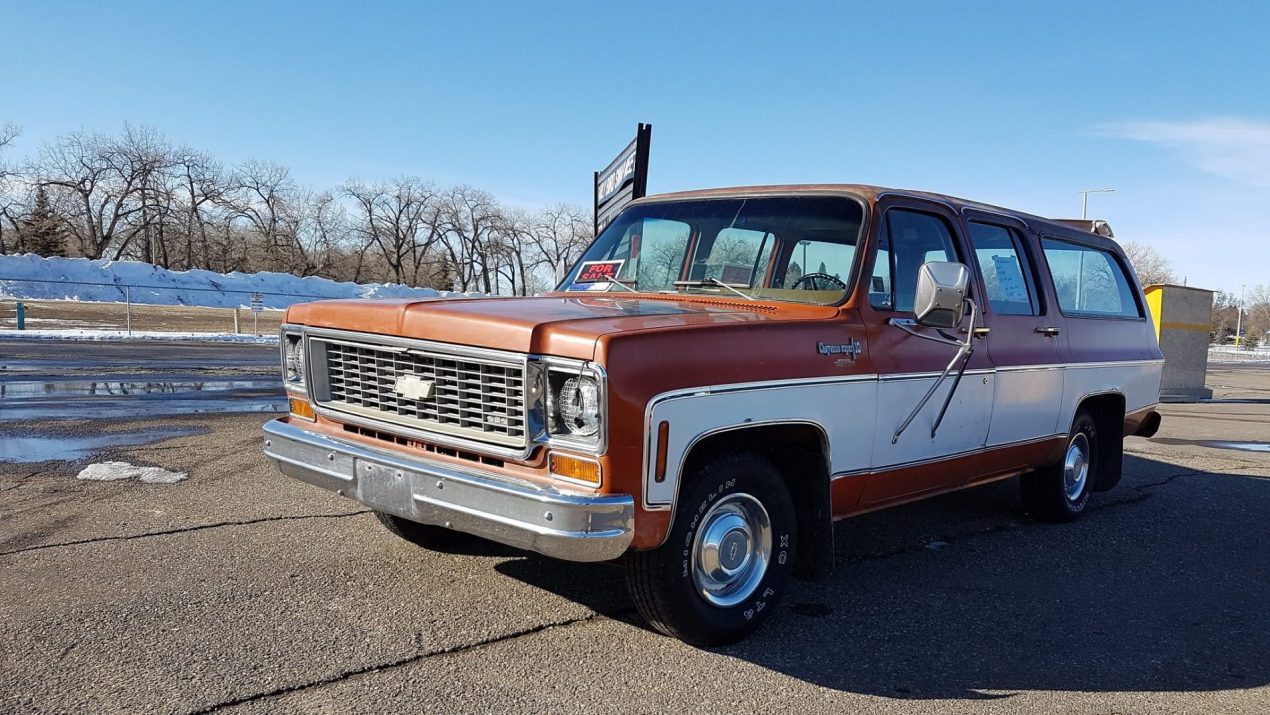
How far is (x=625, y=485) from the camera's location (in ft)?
10.2

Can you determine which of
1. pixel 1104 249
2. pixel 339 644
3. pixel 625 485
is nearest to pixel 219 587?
pixel 339 644

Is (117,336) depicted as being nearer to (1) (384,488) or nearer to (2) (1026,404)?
(1) (384,488)

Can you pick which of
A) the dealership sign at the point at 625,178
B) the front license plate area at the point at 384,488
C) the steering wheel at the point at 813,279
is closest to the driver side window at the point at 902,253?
the steering wheel at the point at 813,279

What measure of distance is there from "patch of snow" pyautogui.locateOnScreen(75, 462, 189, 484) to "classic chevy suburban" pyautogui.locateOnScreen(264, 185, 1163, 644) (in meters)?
2.38

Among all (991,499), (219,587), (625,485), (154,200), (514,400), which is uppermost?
(154,200)

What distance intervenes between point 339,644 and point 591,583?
1.28m

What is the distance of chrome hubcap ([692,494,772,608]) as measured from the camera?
11.6 ft

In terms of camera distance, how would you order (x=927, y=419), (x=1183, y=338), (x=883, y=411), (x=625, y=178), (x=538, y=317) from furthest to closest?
(x=1183, y=338) → (x=625, y=178) → (x=927, y=419) → (x=883, y=411) → (x=538, y=317)

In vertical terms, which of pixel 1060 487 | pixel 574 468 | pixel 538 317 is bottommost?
pixel 1060 487

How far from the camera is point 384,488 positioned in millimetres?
3555

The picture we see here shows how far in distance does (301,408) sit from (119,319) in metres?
28.2

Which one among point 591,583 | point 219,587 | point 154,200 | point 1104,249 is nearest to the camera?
point 219,587

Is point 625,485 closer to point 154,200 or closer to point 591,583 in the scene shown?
point 591,583

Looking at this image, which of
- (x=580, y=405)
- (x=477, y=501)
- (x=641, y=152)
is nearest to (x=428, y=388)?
(x=477, y=501)
